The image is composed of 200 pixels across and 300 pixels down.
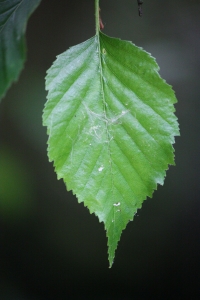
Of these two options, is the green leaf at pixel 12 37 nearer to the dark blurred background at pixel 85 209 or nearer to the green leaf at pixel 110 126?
the green leaf at pixel 110 126

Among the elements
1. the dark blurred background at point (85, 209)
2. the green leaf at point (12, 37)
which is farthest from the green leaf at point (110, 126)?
the dark blurred background at point (85, 209)

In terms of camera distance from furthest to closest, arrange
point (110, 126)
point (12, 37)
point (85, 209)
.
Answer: point (85, 209), point (110, 126), point (12, 37)

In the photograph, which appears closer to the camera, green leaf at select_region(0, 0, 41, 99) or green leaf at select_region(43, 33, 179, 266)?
green leaf at select_region(0, 0, 41, 99)

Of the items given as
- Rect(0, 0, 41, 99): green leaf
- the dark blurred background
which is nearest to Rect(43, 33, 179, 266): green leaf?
Rect(0, 0, 41, 99): green leaf

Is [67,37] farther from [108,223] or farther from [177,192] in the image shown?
[108,223]

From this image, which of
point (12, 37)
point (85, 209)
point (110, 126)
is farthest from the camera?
point (85, 209)

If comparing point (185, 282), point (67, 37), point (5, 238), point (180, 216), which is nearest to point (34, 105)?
point (67, 37)

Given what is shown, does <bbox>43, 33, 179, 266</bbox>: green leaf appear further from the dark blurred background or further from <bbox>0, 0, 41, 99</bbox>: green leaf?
the dark blurred background

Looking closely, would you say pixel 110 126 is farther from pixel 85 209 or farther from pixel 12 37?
pixel 85 209

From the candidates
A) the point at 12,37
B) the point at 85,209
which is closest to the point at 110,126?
the point at 12,37
